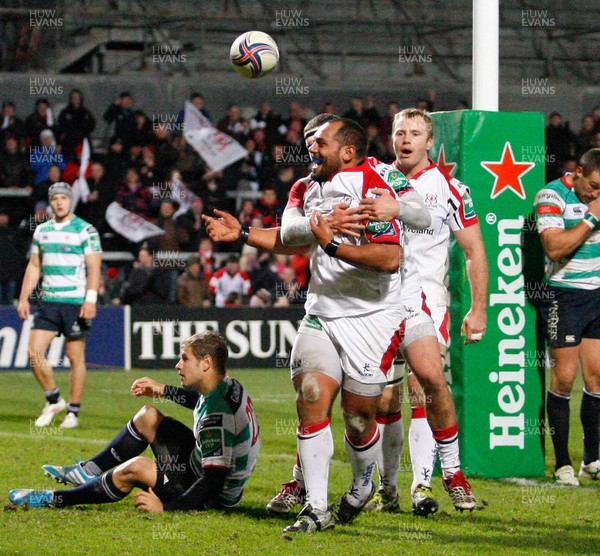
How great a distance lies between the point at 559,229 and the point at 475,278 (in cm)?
118

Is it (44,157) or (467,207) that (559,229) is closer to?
(467,207)

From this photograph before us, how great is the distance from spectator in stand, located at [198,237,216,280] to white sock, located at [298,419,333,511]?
1189 centimetres

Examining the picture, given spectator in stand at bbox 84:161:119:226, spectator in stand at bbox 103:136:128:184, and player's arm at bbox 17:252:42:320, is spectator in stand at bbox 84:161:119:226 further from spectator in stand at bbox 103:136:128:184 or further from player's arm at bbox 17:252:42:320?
player's arm at bbox 17:252:42:320

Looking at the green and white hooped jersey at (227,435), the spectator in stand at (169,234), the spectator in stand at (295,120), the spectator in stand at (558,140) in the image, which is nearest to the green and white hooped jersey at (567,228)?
the green and white hooped jersey at (227,435)

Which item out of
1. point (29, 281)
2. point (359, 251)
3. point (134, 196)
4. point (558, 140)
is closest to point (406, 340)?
point (359, 251)

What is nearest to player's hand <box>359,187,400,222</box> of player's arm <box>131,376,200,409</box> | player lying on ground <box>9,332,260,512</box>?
player lying on ground <box>9,332,260,512</box>

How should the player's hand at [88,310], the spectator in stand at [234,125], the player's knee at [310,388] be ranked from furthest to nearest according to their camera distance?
the spectator in stand at [234,125], the player's hand at [88,310], the player's knee at [310,388]

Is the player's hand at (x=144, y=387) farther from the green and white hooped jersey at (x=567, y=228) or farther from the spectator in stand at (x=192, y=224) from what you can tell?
the spectator in stand at (x=192, y=224)

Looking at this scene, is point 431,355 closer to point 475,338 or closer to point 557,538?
point 475,338

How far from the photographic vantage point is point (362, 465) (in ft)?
18.4

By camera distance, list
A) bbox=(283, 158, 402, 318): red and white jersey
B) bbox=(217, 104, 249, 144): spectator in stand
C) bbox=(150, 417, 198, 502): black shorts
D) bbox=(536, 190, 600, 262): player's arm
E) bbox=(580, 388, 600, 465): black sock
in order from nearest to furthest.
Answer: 1. bbox=(283, 158, 402, 318): red and white jersey
2. bbox=(150, 417, 198, 502): black shorts
3. bbox=(536, 190, 600, 262): player's arm
4. bbox=(580, 388, 600, 465): black sock
5. bbox=(217, 104, 249, 144): spectator in stand

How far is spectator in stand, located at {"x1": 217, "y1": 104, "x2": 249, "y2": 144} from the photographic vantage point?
782 inches

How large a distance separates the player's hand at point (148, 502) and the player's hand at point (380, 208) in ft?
6.44

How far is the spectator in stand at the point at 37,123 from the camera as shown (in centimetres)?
1886
